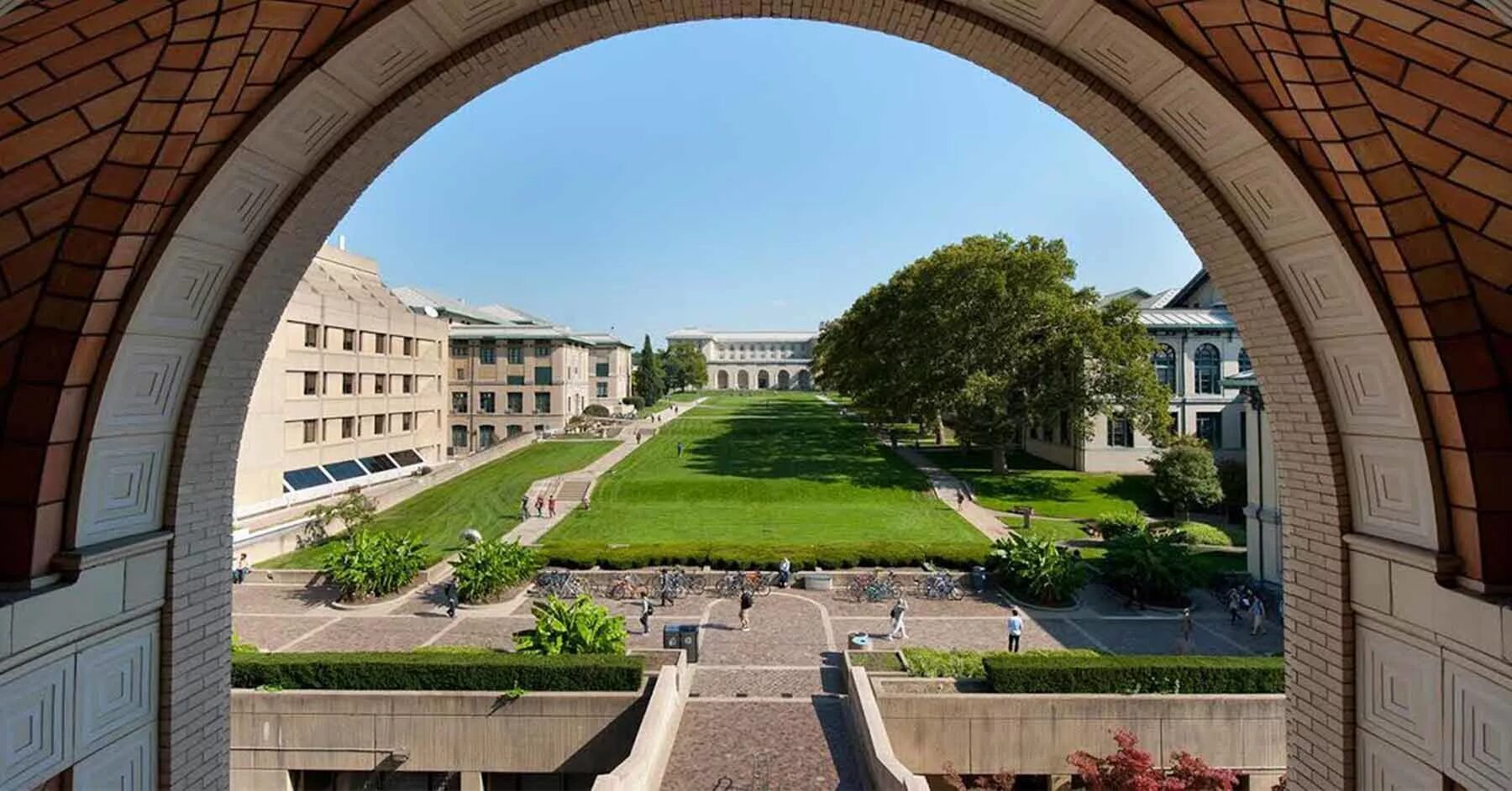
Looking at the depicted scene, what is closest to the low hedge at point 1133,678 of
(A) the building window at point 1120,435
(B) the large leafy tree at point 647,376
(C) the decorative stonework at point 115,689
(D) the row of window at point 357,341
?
(C) the decorative stonework at point 115,689

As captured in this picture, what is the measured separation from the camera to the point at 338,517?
2714 cm

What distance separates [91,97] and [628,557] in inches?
729

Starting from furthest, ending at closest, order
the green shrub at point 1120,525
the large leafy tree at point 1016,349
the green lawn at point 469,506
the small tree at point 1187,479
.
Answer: the large leafy tree at point 1016,349, the small tree at point 1187,479, the green shrub at point 1120,525, the green lawn at point 469,506

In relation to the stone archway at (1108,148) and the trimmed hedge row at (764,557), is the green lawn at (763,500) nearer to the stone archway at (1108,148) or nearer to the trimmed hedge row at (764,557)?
the trimmed hedge row at (764,557)

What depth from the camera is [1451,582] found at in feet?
14.3

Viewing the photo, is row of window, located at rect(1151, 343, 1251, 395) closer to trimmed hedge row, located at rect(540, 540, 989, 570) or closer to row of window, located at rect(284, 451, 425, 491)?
trimmed hedge row, located at rect(540, 540, 989, 570)

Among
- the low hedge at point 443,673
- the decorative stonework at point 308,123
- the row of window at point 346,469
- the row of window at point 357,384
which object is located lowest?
the low hedge at point 443,673

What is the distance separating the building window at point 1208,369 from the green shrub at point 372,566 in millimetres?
38787

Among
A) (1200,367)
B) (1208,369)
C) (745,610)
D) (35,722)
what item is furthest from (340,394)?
(1208,369)

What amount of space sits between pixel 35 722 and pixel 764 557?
17.9 meters

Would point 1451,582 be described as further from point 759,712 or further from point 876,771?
point 759,712

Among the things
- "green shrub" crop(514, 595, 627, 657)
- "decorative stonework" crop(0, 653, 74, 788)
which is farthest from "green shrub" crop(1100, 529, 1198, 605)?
"decorative stonework" crop(0, 653, 74, 788)

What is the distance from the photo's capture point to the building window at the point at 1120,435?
39094 millimetres

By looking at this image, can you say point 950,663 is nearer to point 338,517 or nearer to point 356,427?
point 338,517
